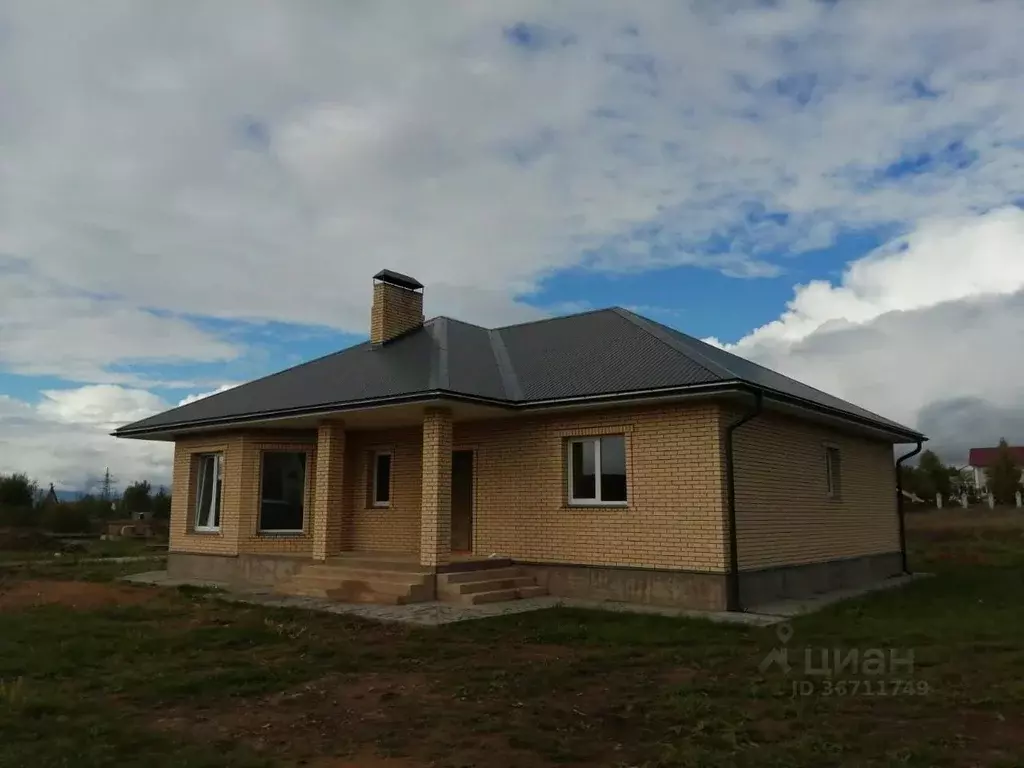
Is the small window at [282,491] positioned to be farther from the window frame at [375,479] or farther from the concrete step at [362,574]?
the concrete step at [362,574]

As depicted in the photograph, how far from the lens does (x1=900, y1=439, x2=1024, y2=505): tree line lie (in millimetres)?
48625

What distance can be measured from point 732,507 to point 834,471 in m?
5.16

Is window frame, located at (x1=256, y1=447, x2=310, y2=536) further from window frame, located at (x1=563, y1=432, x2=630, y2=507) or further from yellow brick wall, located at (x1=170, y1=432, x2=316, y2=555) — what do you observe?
window frame, located at (x1=563, y1=432, x2=630, y2=507)

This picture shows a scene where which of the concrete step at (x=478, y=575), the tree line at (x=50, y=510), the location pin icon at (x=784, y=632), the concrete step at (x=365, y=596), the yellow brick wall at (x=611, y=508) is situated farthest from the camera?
the tree line at (x=50, y=510)

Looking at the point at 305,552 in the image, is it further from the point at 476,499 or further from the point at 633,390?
the point at 633,390

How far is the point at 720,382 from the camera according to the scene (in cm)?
1012

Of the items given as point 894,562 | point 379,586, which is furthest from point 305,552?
point 894,562

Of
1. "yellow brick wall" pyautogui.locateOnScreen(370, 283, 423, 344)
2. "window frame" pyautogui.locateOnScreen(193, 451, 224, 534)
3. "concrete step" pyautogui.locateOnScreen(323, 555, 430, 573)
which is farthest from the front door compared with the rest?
"window frame" pyautogui.locateOnScreen(193, 451, 224, 534)

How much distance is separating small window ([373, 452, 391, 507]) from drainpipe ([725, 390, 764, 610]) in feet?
22.1

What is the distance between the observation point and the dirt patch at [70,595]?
11672 millimetres

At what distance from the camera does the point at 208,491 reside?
1593cm

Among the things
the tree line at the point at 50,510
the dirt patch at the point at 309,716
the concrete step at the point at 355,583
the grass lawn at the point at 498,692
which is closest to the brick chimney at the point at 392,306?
the concrete step at the point at 355,583

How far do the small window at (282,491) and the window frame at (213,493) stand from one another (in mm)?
1000

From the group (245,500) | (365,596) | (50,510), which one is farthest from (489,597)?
(50,510)
